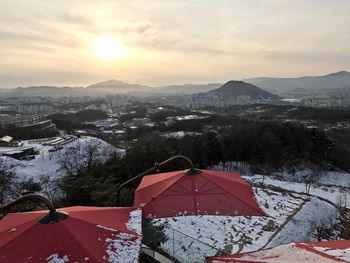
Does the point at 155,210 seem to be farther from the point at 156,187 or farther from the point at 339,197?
the point at 339,197

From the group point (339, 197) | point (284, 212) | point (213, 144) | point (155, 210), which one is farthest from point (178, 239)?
point (213, 144)

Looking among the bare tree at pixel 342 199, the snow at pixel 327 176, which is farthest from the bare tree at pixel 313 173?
the bare tree at pixel 342 199

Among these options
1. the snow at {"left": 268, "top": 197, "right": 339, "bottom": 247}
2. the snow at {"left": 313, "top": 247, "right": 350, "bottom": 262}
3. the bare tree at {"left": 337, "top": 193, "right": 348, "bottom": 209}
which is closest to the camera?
the snow at {"left": 313, "top": 247, "right": 350, "bottom": 262}

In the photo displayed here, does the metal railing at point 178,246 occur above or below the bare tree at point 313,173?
above

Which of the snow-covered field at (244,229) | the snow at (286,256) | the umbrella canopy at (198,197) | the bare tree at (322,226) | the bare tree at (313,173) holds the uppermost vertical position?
the snow at (286,256)

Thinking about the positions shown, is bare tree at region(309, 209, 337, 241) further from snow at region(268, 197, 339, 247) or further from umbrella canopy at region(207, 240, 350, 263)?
umbrella canopy at region(207, 240, 350, 263)

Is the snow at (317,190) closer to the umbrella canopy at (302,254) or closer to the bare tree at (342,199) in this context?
the bare tree at (342,199)

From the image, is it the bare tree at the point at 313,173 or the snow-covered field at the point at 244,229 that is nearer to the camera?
the snow-covered field at the point at 244,229

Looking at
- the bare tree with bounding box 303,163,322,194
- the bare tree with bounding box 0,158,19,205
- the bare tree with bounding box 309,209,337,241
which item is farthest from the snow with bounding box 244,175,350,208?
the bare tree with bounding box 0,158,19,205

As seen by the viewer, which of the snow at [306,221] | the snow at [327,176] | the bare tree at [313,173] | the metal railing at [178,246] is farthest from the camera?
the snow at [327,176]
